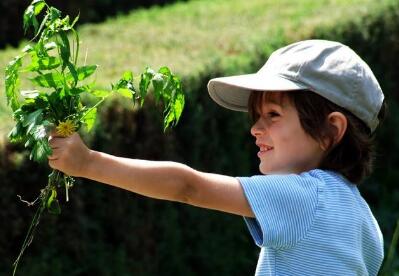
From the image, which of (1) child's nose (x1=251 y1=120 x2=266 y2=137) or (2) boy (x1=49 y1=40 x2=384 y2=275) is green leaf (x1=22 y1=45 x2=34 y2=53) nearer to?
(2) boy (x1=49 y1=40 x2=384 y2=275)

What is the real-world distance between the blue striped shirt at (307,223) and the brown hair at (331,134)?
0.08 meters

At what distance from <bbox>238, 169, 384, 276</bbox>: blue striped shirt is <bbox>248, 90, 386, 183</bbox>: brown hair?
0.08m

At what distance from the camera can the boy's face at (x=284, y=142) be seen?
105 inches

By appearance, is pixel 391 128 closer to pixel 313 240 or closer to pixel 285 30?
pixel 285 30

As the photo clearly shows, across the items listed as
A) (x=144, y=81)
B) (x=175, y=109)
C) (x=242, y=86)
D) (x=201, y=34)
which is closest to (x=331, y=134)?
(x=242, y=86)

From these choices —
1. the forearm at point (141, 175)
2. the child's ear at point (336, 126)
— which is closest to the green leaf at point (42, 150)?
the forearm at point (141, 175)

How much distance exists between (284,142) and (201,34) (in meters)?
4.48

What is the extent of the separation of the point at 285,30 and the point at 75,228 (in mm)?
2613

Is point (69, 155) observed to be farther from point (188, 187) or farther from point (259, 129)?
point (259, 129)

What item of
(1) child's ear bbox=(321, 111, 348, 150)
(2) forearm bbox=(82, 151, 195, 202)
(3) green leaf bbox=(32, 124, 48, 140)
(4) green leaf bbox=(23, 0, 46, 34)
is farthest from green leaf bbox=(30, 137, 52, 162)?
(1) child's ear bbox=(321, 111, 348, 150)

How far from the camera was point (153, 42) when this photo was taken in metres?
6.71

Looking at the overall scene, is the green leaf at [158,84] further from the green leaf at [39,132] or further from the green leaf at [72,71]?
the green leaf at [39,132]

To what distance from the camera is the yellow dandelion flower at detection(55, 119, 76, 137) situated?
237cm

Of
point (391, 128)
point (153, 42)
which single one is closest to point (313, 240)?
point (153, 42)
